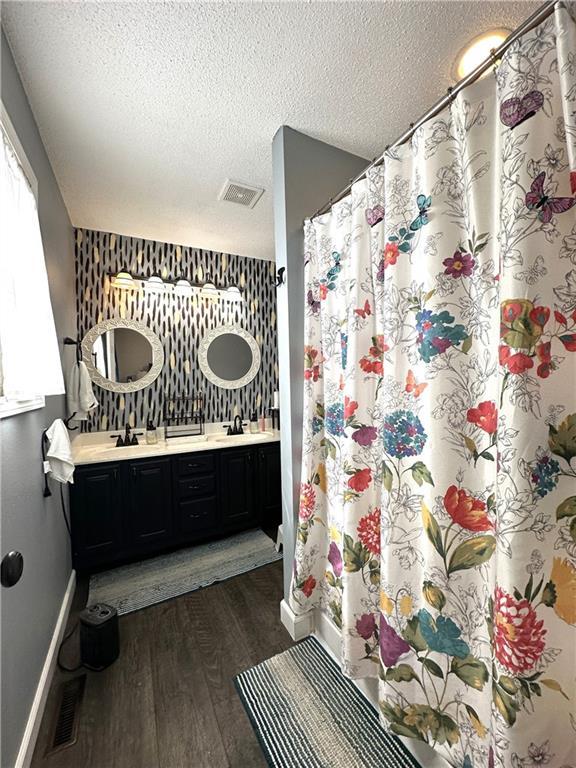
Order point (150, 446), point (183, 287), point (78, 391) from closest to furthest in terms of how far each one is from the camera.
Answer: point (78, 391) → point (150, 446) → point (183, 287)

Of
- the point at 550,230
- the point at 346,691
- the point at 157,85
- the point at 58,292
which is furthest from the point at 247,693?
the point at 157,85

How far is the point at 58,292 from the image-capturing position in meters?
1.90

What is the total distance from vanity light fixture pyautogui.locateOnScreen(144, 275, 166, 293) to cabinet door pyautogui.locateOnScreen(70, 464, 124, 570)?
1613 mm

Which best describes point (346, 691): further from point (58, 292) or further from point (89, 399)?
point (58, 292)

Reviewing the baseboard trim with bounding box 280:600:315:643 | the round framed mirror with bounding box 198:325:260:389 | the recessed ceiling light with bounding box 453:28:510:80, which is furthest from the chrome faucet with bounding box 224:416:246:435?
the recessed ceiling light with bounding box 453:28:510:80

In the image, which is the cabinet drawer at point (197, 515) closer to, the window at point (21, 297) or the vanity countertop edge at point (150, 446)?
the vanity countertop edge at point (150, 446)

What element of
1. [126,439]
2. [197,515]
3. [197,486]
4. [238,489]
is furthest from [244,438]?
[126,439]

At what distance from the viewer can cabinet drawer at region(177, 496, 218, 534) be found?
2354 millimetres

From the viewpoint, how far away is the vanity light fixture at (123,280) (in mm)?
2624

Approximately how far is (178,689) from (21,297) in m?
1.78

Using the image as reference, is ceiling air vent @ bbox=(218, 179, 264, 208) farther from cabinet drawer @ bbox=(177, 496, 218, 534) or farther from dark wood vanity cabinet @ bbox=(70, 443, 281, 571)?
cabinet drawer @ bbox=(177, 496, 218, 534)

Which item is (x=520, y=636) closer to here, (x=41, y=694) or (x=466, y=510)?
(x=466, y=510)

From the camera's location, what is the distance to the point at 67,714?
3.89 ft

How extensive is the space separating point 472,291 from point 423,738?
1355 mm
